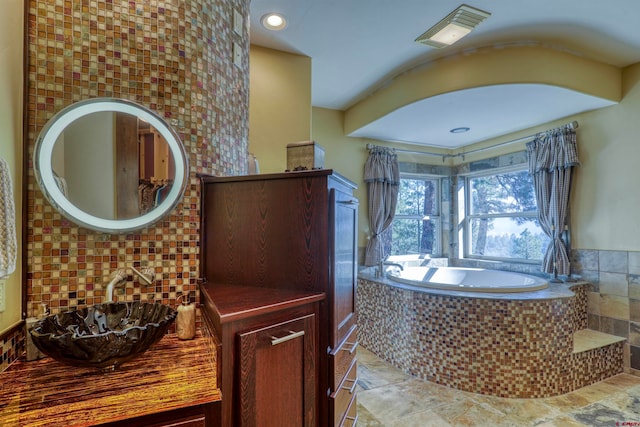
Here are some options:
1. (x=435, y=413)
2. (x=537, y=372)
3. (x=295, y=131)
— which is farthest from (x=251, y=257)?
(x=537, y=372)

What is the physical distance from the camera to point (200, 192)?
5.03ft

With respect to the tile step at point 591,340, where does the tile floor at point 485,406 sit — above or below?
below

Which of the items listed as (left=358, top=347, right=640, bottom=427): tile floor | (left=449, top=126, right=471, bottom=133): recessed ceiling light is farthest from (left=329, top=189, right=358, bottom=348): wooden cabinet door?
(left=449, top=126, right=471, bottom=133): recessed ceiling light

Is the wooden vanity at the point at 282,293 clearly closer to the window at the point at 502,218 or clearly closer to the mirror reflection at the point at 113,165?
the mirror reflection at the point at 113,165

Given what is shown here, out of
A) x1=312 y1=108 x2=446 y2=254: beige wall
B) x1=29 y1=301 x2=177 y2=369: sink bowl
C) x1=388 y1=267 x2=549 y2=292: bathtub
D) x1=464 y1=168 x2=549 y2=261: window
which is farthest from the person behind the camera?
x1=312 y1=108 x2=446 y2=254: beige wall

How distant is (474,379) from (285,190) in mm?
2190

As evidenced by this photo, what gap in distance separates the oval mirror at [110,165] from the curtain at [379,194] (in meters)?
2.76

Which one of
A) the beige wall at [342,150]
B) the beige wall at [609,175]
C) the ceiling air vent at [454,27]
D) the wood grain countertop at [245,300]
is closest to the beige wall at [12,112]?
the wood grain countertop at [245,300]

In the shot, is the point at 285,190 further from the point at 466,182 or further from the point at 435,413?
the point at 466,182

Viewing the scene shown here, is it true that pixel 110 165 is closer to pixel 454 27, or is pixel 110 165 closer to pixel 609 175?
pixel 454 27

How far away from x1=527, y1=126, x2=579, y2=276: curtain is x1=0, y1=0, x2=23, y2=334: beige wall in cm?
402

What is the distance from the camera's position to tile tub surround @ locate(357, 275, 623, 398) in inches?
94.7

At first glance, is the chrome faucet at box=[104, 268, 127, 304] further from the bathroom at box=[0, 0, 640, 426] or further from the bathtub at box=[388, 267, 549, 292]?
the bathtub at box=[388, 267, 549, 292]

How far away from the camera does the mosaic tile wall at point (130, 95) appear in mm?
1253
